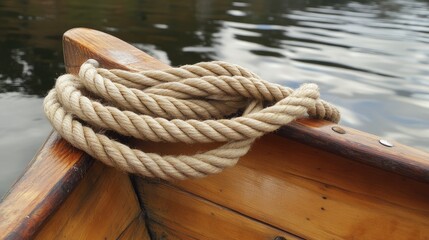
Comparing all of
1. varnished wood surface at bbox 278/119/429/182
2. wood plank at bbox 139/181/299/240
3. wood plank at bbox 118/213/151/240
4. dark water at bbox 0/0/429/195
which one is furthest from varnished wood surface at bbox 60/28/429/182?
dark water at bbox 0/0/429/195

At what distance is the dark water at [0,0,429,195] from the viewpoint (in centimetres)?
307

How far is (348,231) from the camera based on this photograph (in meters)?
1.11

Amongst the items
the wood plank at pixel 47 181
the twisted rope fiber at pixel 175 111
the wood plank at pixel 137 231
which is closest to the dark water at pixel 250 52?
the wood plank at pixel 137 231

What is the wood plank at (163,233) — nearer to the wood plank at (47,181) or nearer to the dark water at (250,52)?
the wood plank at (47,181)

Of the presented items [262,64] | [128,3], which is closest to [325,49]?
[262,64]

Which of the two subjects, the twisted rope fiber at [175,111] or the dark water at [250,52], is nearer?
the twisted rope fiber at [175,111]

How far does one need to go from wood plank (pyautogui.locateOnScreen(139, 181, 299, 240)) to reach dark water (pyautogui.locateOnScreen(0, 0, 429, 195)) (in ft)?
4.43

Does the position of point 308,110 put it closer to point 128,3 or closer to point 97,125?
point 97,125

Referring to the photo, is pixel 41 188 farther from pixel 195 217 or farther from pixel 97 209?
pixel 195 217

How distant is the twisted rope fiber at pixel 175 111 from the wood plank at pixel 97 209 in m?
0.18

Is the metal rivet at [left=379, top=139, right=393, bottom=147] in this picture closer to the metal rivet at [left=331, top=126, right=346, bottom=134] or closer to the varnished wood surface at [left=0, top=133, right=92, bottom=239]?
the metal rivet at [left=331, top=126, right=346, bottom=134]

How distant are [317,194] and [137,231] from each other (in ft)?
2.07

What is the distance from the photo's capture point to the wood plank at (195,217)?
3.98 feet

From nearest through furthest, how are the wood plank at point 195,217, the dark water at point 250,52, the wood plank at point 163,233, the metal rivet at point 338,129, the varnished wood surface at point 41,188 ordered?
the varnished wood surface at point 41,188, the metal rivet at point 338,129, the wood plank at point 195,217, the wood plank at point 163,233, the dark water at point 250,52
